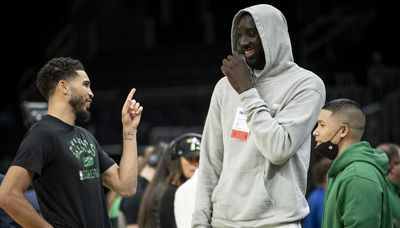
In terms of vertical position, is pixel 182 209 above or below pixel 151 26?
above

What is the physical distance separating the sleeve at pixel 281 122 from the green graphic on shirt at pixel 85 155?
42.1 inches

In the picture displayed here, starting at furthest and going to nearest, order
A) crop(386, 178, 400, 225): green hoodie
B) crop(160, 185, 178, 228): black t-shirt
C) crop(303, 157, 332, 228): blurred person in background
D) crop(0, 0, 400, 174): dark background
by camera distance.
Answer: crop(0, 0, 400, 174): dark background, crop(303, 157, 332, 228): blurred person in background, crop(160, 185, 178, 228): black t-shirt, crop(386, 178, 400, 225): green hoodie

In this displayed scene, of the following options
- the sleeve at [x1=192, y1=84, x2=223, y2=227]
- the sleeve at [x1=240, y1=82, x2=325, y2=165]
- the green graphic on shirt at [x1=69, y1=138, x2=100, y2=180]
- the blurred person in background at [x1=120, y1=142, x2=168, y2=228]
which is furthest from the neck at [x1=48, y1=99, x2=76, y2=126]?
the blurred person in background at [x1=120, y1=142, x2=168, y2=228]

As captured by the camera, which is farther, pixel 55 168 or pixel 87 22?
pixel 87 22

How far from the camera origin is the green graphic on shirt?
15.7ft

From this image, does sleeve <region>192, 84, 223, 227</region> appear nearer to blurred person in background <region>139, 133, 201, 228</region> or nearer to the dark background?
blurred person in background <region>139, 133, 201, 228</region>

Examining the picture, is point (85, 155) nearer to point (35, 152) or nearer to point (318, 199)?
point (35, 152)

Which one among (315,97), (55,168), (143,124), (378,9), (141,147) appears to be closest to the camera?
(315,97)

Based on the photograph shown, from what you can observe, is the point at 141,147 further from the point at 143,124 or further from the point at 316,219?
the point at 316,219

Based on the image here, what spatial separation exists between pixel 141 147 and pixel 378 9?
624 centimetres

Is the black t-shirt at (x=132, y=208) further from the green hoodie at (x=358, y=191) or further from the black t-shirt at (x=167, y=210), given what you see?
the green hoodie at (x=358, y=191)

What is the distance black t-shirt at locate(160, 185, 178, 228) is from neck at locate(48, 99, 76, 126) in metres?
1.67

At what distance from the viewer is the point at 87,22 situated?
18.3m

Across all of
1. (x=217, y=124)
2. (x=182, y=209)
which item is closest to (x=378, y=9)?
(x=182, y=209)
